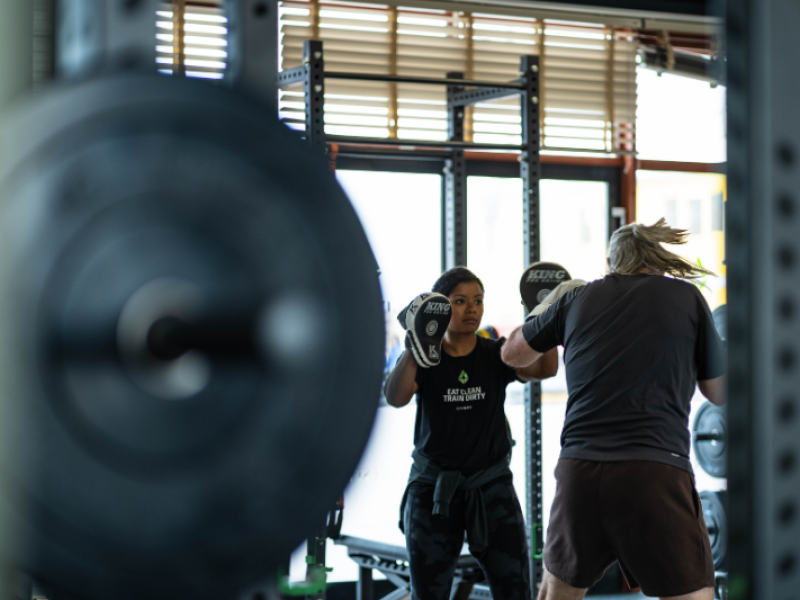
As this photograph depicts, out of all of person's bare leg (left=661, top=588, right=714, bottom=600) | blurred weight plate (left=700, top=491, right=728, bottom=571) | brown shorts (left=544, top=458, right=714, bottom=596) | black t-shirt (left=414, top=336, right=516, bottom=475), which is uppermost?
black t-shirt (left=414, top=336, right=516, bottom=475)

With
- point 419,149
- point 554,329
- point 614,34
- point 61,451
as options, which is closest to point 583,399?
point 554,329

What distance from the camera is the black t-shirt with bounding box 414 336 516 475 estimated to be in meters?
2.58

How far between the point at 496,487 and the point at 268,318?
2.24 meters

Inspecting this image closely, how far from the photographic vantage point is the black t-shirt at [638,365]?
212 centimetres

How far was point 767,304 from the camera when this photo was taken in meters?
0.48

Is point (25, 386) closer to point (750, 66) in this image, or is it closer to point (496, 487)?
→ point (750, 66)

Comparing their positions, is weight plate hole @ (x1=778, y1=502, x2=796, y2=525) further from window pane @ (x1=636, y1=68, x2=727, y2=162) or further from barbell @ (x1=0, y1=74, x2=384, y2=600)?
window pane @ (x1=636, y1=68, x2=727, y2=162)

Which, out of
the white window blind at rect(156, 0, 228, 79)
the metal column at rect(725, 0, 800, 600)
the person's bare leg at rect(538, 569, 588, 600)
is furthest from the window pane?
the metal column at rect(725, 0, 800, 600)

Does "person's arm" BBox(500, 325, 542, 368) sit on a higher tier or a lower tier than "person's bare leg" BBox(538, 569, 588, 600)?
higher

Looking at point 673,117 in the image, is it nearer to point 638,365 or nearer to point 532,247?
point 532,247

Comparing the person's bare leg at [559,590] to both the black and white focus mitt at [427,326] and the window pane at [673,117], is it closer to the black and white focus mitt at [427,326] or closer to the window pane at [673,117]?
the black and white focus mitt at [427,326]

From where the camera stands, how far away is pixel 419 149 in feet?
11.4

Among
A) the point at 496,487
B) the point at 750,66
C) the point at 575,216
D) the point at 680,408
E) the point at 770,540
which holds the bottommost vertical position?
the point at 496,487

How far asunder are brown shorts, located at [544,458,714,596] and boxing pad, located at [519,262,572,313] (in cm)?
85
